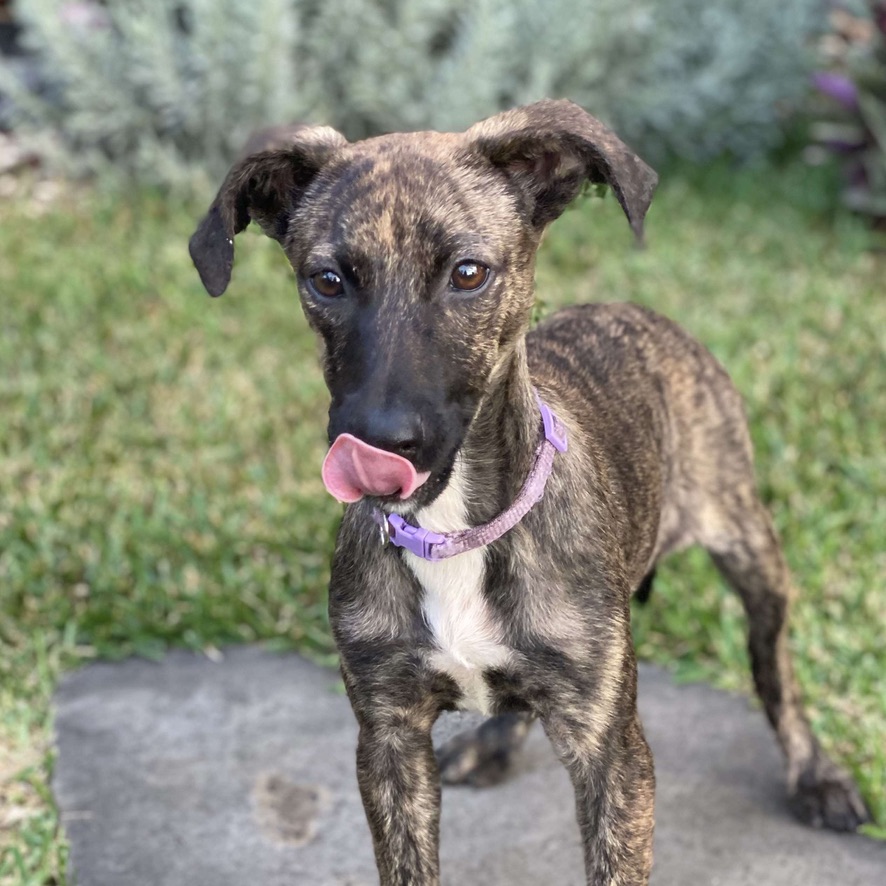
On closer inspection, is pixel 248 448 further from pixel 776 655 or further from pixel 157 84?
pixel 157 84

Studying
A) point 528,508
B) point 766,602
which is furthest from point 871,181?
point 528,508

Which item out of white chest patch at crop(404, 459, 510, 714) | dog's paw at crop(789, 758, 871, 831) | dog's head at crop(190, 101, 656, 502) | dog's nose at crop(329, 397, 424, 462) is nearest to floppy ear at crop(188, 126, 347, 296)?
dog's head at crop(190, 101, 656, 502)

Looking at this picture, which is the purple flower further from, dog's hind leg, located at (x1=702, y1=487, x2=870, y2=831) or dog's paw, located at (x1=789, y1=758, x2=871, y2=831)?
dog's paw, located at (x1=789, y1=758, x2=871, y2=831)

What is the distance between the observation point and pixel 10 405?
6402mm

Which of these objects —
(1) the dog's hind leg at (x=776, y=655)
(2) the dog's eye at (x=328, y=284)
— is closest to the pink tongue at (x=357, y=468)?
(2) the dog's eye at (x=328, y=284)

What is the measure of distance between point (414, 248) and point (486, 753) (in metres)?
2.10

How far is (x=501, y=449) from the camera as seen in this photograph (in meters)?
3.19

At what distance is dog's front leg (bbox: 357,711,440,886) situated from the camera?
10.7 feet

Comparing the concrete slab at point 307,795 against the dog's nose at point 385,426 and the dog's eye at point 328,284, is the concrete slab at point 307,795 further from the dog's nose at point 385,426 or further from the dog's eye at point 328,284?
the dog's eye at point 328,284

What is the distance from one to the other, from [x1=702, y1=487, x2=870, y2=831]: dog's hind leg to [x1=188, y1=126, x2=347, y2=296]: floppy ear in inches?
68.8

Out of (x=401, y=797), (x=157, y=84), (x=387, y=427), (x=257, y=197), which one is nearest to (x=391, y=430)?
(x=387, y=427)

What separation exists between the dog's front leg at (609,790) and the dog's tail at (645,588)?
1.08 metres

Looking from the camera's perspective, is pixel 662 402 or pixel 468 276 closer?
pixel 468 276

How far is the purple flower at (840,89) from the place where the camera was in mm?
8680
